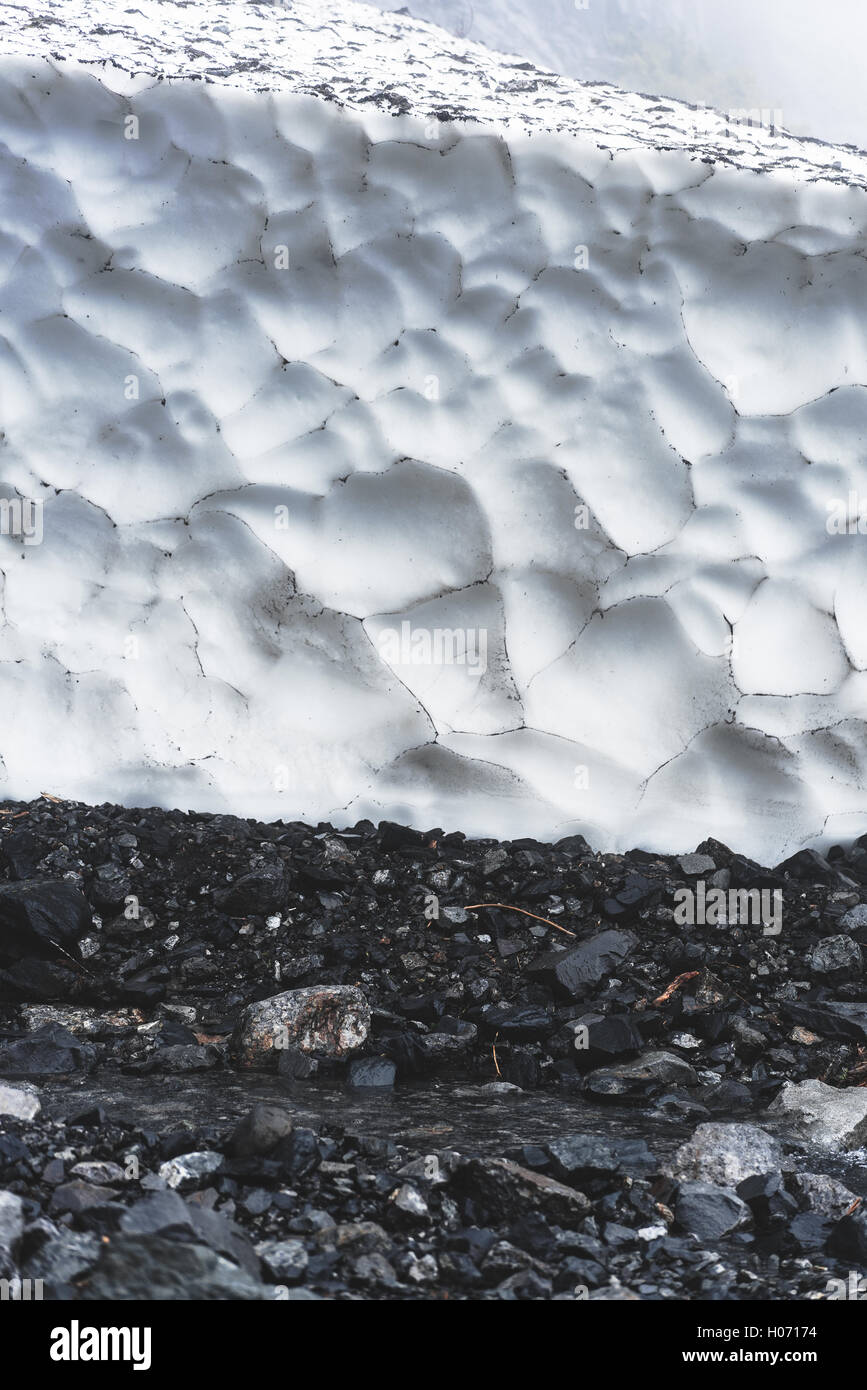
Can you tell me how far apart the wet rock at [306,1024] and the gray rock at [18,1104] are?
1.41 ft

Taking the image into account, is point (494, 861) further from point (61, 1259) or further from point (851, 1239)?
point (61, 1259)

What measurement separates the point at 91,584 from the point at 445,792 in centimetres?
107

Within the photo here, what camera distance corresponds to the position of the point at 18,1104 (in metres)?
1.67

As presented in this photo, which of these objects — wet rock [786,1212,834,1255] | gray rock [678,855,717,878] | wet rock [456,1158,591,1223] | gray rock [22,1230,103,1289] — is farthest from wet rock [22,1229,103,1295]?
gray rock [678,855,717,878]

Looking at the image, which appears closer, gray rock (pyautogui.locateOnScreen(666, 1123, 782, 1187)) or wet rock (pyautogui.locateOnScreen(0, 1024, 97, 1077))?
gray rock (pyautogui.locateOnScreen(666, 1123, 782, 1187))

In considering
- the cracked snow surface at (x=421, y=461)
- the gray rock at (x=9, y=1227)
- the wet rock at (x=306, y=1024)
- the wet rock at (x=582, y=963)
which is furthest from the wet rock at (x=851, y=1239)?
the cracked snow surface at (x=421, y=461)

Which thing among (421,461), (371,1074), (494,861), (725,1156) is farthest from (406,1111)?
(421,461)

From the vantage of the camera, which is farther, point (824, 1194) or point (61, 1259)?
point (824, 1194)

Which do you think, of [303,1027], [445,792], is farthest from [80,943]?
[445,792]

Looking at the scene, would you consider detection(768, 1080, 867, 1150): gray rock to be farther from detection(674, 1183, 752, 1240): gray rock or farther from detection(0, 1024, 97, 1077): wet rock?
detection(0, 1024, 97, 1077): wet rock

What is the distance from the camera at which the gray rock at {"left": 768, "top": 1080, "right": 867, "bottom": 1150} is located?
1.82m

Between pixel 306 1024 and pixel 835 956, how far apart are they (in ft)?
3.63

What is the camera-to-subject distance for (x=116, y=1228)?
1323 millimetres

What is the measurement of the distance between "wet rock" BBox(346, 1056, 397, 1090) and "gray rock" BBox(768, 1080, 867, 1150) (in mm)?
666
